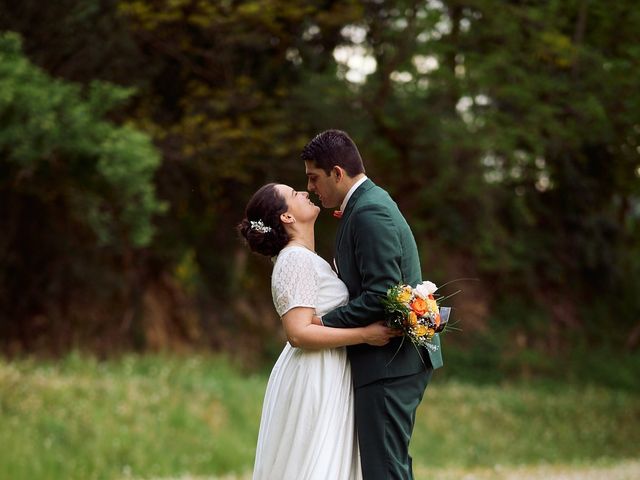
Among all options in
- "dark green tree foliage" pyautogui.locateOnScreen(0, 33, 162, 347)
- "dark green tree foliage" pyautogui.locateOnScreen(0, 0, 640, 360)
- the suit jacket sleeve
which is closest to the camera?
the suit jacket sleeve

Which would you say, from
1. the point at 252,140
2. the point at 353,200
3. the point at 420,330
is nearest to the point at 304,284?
the point at 353,200

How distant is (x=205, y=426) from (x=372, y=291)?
28.8ft

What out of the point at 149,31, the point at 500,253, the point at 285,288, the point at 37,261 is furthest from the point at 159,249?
the point at 285,288

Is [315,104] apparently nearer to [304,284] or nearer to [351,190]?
[351,190]

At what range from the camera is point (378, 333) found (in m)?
4.55

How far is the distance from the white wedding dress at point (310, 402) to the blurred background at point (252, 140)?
8200 mm

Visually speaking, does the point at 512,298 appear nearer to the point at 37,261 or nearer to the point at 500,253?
the point at 500,253

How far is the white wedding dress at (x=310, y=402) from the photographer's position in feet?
15.2

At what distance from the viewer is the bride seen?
460cm

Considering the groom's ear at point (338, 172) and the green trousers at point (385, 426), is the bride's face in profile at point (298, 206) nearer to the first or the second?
the groom's ear at point (338, 172)

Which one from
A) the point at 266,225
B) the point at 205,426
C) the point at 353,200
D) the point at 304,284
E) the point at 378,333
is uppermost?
the point at 353,200

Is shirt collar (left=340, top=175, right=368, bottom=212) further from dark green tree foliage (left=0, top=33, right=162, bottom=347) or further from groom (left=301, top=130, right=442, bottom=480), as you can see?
dark green tree foliage (left=0, top=33, right=162, bottom=347)

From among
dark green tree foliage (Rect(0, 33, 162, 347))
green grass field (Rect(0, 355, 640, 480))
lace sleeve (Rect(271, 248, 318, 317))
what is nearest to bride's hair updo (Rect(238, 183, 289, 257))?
lace sleeve (Rect(271, 248, 318, 317))

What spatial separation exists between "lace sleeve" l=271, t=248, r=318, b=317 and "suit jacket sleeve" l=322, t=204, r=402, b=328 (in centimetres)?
18
